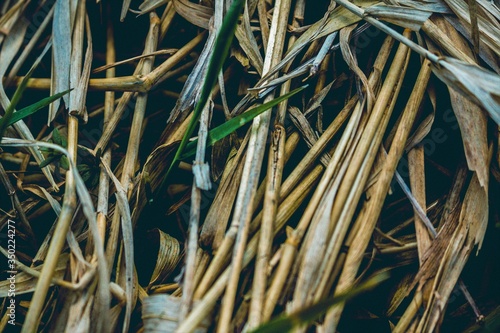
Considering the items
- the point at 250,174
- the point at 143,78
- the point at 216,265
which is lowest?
the point at 216,265

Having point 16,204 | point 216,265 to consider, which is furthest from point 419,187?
point 16,204

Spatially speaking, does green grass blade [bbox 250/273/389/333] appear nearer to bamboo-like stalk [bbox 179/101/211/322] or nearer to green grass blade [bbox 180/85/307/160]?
bamboo-like stalk [bbox 179/101/211/322]

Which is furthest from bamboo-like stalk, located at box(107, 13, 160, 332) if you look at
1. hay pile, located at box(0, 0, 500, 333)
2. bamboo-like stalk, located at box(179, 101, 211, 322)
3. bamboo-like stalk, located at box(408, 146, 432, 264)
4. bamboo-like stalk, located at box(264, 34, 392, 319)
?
bamboo-like stalk, located at box(408, 146, 432, 264)

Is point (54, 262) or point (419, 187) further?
point (419, 187)

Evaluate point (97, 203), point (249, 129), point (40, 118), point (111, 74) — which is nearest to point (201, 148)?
point (249, 129)

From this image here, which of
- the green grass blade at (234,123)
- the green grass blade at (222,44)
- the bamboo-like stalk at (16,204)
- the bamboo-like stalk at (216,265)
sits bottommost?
the bamboo-like stalk at (216,265)

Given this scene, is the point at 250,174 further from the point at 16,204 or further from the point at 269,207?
the point at 16,204

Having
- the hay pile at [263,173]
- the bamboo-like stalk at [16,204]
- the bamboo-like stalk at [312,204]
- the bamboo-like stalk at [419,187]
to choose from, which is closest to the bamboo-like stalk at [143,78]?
the hay pile at [263,173]

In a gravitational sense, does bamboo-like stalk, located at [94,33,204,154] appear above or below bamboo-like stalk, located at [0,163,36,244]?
above

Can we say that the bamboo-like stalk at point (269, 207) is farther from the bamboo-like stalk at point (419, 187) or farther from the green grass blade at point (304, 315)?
the bamboo-like stalk at point (419, 187)

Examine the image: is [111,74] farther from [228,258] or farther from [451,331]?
[451,331]
